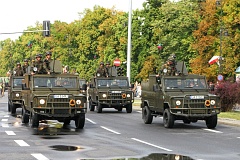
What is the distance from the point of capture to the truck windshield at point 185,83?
2514 cm

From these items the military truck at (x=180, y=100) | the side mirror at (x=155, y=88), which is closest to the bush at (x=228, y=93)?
the military truck at (x=180, y=100)

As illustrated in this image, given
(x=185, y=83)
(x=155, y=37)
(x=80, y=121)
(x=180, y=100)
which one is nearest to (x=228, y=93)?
(x=185, y=83)

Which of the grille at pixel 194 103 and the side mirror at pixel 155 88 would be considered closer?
the grille at pixel 194 103

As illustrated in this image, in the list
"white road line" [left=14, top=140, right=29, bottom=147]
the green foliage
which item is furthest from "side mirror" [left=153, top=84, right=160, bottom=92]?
the green foliage

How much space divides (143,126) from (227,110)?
10744 mm

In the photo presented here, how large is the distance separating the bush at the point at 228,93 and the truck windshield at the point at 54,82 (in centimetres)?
1170

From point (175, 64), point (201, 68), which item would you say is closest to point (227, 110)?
point (175, 64)

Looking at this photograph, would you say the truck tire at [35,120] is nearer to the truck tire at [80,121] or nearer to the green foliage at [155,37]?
the truck tire at [80,121]

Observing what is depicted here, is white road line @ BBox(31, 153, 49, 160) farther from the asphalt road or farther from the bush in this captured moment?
the bush

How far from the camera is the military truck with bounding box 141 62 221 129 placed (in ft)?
78.2

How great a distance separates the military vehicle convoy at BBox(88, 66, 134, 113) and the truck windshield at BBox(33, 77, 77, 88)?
11.6 metres

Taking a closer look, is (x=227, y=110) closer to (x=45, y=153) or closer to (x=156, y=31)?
(x=45, y=153)

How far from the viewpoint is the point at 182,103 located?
2381 centimetres

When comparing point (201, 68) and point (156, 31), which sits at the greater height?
point (156, 31)
